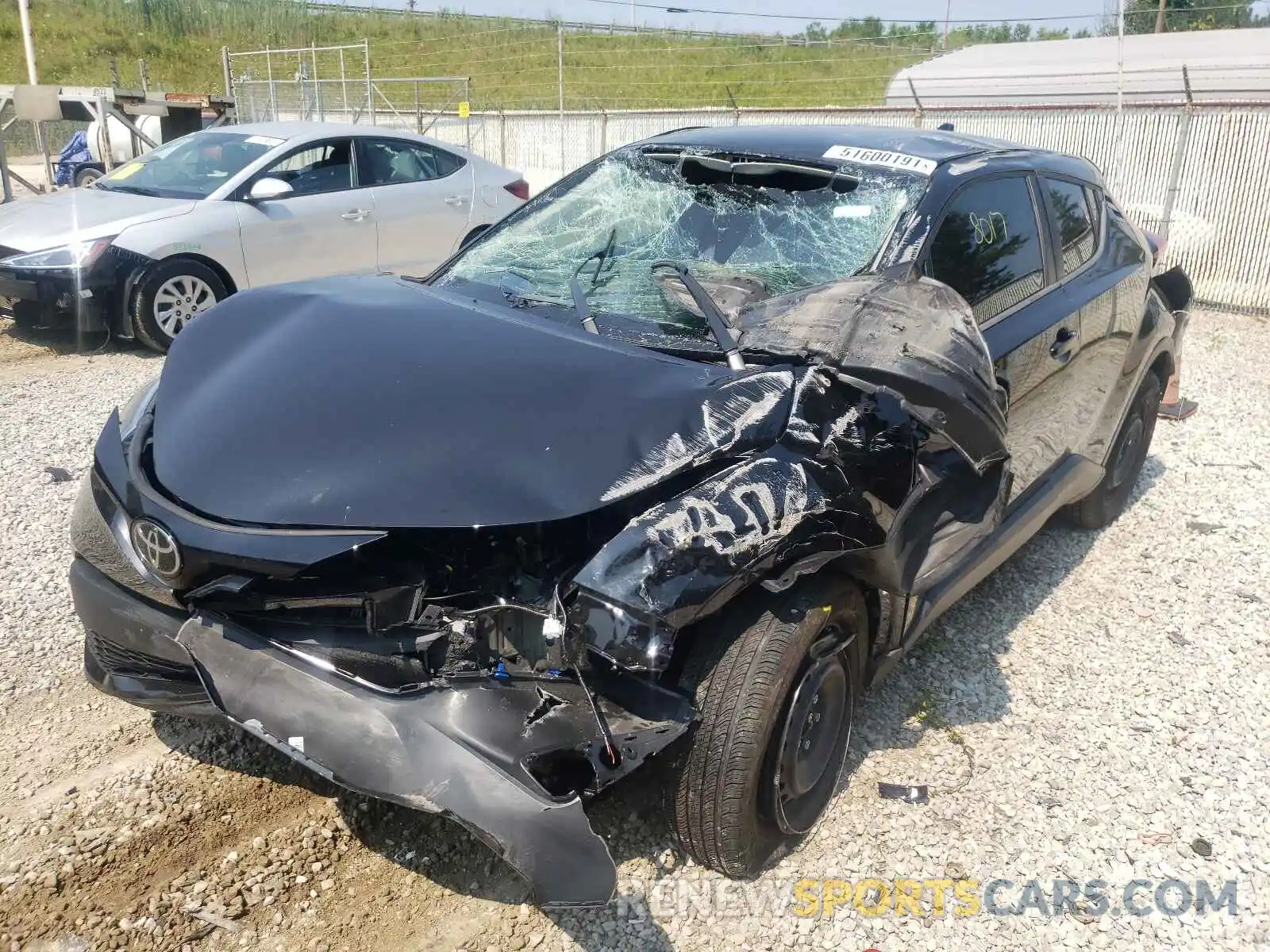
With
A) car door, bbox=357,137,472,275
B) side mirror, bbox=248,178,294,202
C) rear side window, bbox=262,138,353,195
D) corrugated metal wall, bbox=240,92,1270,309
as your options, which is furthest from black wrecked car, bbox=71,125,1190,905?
corrugated metal wall, bbox=240,92,1270,309

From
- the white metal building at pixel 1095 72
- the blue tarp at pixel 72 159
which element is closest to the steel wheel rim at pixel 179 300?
the blue tarp at pixel 72 159

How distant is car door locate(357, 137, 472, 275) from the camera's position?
324 inches

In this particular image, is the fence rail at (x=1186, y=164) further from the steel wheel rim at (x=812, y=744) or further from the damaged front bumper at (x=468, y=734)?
the damaged front bumper at (x=468, y=734)

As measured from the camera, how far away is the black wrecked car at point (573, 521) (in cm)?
210

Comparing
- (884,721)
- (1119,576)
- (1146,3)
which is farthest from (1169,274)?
(1146,3)

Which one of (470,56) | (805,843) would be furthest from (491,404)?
(470,56)

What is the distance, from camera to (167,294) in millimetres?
7125

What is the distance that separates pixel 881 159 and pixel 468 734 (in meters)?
2.50

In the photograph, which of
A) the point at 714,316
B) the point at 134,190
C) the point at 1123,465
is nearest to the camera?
→ the point at 714,316

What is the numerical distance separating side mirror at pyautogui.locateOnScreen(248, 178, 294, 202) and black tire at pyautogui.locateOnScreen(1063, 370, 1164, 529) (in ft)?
19.3

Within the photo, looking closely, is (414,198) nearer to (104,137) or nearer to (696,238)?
(696,238)

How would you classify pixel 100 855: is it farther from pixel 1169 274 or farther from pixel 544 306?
pixel 1169 274

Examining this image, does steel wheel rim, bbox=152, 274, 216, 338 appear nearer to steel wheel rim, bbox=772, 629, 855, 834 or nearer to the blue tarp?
steel wheel rim, bbox=772, 629, 855, 834

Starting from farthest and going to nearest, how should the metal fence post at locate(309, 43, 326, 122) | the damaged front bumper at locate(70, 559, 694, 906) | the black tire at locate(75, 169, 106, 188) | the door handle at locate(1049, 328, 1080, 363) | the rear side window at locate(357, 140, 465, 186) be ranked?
1. the metal fence post at locate(309, 43, 326, 122)
2. the black tire at locate(75, 169, 106, 188)
3. the rear side window at locate(357, 140, 465, 186)
4. the door handle at locate(1049, 328, 1080, 363)
5. the damaged front bumper at locate(70, 559, 694, 906)
